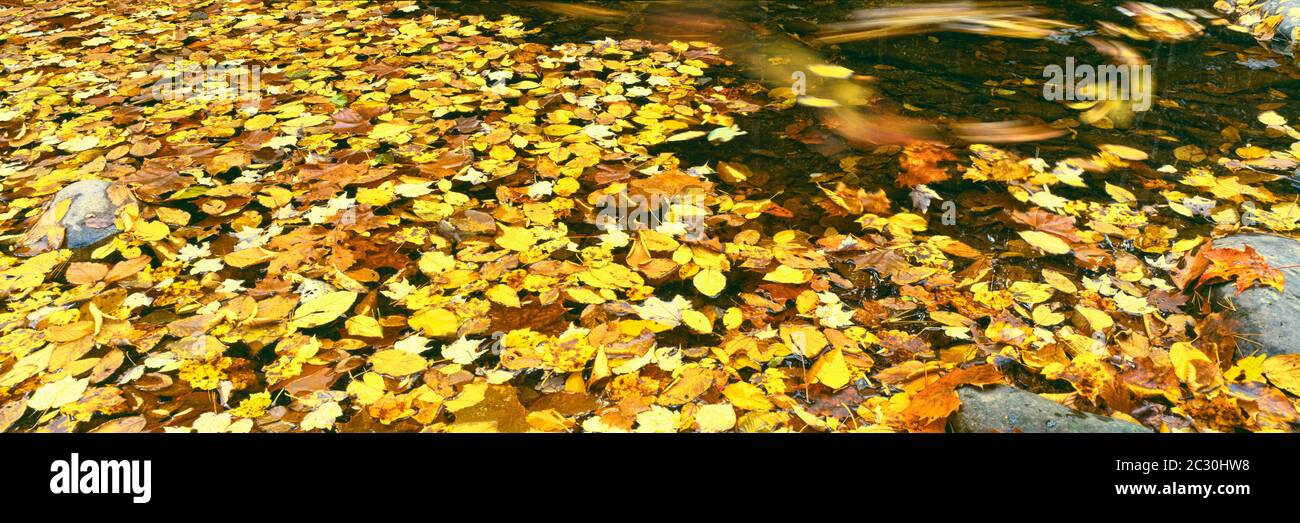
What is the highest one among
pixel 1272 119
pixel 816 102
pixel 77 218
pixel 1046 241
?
pixel 816 102

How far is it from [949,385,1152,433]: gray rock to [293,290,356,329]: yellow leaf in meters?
1.77

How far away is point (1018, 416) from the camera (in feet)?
6.50

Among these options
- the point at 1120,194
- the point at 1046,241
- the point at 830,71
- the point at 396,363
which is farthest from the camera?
the point at 830,71

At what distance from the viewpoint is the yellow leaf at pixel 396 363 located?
2.21 meters

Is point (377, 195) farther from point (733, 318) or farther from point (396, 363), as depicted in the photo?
point (733, 318)

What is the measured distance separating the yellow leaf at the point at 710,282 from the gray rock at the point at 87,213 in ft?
6.82

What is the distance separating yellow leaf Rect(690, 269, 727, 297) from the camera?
2527 mm

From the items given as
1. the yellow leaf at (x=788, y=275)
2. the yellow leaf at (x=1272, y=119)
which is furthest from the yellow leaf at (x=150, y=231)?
the yellow leaf at (x=1272, y=119)

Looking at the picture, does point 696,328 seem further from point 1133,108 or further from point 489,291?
point 1133,108

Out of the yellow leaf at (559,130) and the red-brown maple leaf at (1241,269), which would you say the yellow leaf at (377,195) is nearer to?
the yellow leaf at (559,130)

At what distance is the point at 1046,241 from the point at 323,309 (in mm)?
2349

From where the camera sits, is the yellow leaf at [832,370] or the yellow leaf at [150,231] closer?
the yellow leaf at [832,370]

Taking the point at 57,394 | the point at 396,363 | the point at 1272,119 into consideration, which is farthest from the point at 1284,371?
the point at 57,394

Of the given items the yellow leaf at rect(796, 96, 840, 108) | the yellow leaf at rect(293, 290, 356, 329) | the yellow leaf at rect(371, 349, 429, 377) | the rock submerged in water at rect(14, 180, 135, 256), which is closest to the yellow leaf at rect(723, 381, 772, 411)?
the yellow leaf at rect(371, 349, 429, 377)
